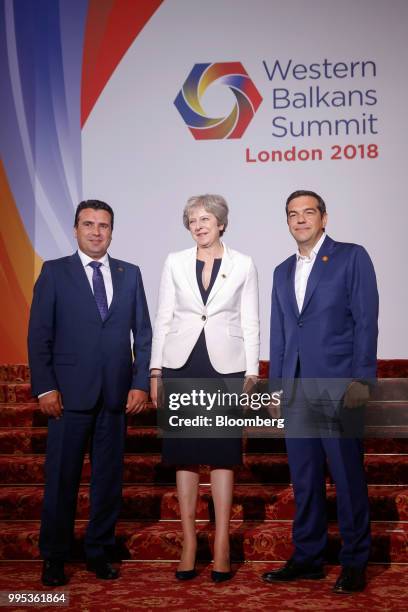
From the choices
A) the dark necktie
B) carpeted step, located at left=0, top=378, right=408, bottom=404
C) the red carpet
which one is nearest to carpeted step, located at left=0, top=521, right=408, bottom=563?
the red carpet

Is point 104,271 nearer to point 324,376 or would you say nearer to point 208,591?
point 324,376

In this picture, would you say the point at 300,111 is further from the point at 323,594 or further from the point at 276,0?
the point at 323,594

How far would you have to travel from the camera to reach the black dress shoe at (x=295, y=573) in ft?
10.5

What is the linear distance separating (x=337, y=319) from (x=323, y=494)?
72cm

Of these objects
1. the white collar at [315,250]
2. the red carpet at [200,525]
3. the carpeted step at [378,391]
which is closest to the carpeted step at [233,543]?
the red carpet at [200,525]

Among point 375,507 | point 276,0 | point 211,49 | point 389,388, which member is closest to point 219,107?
point 211,49

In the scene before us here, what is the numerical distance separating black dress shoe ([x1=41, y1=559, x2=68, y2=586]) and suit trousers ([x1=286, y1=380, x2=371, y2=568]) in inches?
37.9

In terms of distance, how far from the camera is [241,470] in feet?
13.7

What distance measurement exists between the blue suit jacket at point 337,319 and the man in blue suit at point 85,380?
70 centimetres

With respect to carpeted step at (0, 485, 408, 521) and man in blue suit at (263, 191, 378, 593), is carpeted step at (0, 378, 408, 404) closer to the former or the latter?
carpeted step at (0, 485, 408, 521)

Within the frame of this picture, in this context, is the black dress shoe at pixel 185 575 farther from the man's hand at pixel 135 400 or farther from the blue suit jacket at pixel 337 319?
the blue suit jacket at pixel 337 319

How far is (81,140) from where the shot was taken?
18.5 feet

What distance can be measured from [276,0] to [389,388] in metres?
2.81

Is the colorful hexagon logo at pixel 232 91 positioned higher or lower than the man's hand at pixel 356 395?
higher
